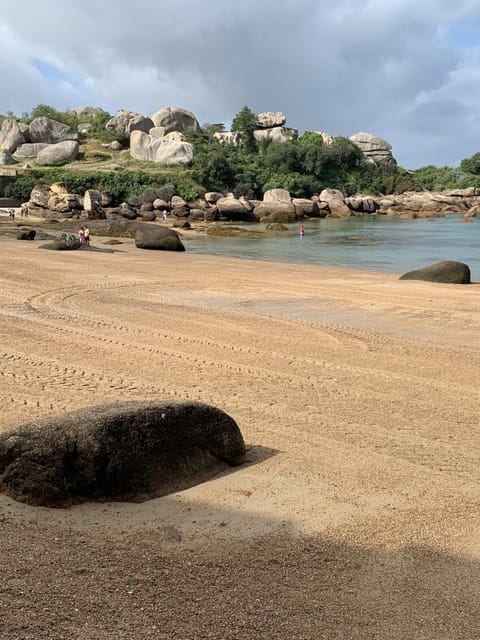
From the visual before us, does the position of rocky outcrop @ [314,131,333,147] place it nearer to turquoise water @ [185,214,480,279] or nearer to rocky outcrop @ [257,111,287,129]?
rocky outcrop @ [257,111,287,129]

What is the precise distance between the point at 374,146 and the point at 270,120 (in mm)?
18234

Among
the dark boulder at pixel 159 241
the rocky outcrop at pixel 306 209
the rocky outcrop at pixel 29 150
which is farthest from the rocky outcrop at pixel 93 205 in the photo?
the rocky outcrop at pixel 29 150

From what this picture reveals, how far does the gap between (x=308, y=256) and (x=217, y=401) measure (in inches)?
904

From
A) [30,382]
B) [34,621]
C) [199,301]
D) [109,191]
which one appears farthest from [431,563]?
[109,191]

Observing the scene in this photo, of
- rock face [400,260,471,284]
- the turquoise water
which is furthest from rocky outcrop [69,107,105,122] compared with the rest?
rock face [400,260,471,284]

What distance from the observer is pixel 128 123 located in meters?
88.6

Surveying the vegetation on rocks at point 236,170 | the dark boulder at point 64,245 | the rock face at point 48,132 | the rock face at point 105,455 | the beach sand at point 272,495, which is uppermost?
the rock face at point 48,132

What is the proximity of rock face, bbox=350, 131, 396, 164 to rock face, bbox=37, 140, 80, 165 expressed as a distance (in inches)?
2008

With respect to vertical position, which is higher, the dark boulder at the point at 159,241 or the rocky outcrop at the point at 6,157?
the rocky outcrop at the point at 6,157

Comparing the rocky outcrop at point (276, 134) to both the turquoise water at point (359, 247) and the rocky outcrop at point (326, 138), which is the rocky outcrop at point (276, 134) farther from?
the turquoise water at point (359, 247)

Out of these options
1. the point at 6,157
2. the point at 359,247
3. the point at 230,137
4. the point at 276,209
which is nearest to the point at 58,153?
the point at 6,157

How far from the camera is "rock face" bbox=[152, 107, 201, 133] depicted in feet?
289

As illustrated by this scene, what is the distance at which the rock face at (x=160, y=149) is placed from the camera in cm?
7662

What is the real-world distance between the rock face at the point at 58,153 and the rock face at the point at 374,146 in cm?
5100
